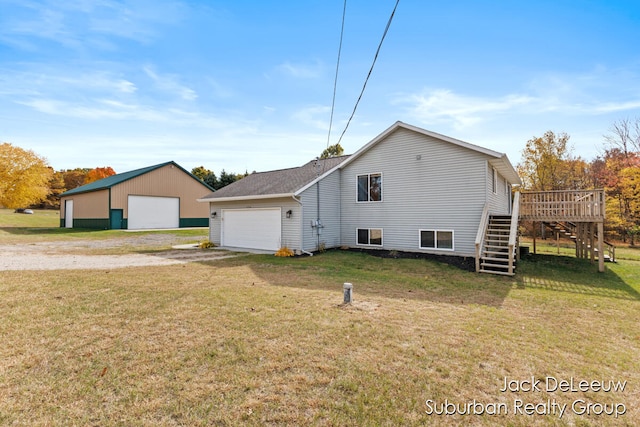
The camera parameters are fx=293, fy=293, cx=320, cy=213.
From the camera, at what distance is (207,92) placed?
→ 12.0 m

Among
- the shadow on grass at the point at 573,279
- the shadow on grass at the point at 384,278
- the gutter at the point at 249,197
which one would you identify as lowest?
the shadow on grass at the point at 573,279

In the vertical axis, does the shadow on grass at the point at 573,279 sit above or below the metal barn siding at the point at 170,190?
below

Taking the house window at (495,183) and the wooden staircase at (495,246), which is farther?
the house window at (495,183)

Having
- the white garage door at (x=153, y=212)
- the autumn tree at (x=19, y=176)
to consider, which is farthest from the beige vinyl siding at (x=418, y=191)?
the autumn tree at (x=19, y=176)

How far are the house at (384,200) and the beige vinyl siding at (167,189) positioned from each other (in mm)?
14936

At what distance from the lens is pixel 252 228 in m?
14.4

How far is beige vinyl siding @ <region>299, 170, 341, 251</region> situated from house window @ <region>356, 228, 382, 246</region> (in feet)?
3.47

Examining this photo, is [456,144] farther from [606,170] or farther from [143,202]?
[143,202]

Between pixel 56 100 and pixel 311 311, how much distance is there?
12.9 metres

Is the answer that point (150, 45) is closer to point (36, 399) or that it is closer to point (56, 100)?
point (56, 100)

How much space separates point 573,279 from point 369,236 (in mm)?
7323

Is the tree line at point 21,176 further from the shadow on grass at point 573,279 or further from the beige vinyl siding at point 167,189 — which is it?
the shadow on grass at point 573,279

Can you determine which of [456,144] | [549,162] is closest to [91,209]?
[456,144]

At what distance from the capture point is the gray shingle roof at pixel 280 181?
43.9ft
